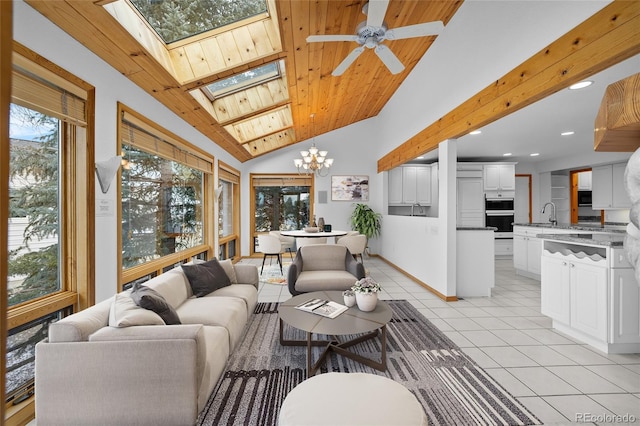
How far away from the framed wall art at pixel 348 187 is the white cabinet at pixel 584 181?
16.2 feet

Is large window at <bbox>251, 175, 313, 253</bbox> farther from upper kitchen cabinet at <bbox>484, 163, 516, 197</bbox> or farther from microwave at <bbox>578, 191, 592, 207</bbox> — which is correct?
microwave at <bbox>578, 191, 592, 207</bbox>

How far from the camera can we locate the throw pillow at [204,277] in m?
3.03

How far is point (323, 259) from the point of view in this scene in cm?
416

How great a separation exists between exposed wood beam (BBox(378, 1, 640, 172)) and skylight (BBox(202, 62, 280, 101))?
240 cm

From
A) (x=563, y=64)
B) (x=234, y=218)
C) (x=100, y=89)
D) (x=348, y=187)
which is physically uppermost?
(x=563, y=64)

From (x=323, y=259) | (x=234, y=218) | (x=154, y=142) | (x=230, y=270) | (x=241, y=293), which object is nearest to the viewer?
(x=241, y=293)

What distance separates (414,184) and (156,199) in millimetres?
5742

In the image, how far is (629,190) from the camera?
1.47 metres

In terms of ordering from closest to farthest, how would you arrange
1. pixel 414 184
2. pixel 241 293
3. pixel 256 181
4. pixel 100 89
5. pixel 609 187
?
pixel 100 89
pixel 241 293
pixel 609 187
pixel 414 184
pixel 256 181

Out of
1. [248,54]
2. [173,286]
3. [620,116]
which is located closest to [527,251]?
[620,116]

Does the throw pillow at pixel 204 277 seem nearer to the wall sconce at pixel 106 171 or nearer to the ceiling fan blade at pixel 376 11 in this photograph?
the wall sconce at pixel 106 171

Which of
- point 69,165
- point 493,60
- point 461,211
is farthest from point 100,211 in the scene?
point 461,211

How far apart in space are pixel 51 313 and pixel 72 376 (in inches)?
26.3

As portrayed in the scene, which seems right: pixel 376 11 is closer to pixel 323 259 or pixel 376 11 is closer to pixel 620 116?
pixel 620 116
